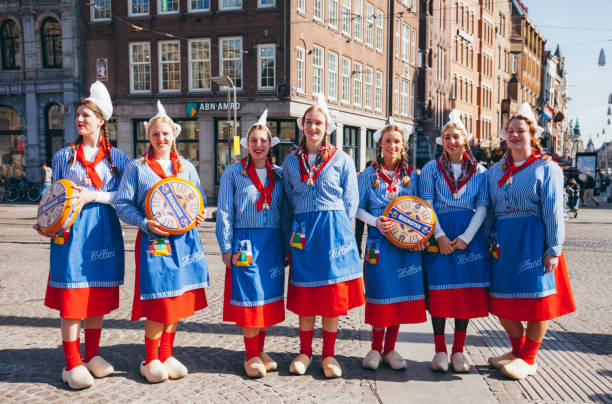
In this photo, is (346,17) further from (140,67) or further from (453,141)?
(453,141)

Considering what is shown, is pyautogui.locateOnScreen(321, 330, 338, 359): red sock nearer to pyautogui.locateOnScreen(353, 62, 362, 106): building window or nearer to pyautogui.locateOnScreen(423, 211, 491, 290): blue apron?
pyautogui.locateOnScreen(423, 211, 491, 290): blue apron

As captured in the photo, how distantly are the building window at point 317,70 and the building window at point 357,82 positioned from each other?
10.4 ft

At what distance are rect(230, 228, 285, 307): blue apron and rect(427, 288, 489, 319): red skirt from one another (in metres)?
1.24

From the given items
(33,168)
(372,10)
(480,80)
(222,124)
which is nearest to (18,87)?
(33,168)

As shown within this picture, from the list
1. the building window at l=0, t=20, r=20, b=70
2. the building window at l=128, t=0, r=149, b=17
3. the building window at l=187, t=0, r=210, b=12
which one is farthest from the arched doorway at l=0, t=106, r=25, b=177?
the building window at l=187, t=0, r=210, b=12

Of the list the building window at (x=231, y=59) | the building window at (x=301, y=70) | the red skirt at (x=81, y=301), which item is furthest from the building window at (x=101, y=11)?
the red skirt at (x=81, y=301)

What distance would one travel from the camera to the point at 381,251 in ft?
14.2

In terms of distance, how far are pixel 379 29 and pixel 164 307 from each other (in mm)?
28816

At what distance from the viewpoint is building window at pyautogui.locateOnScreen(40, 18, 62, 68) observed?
2577 cm

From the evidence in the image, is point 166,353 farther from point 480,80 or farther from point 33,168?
point 480,80

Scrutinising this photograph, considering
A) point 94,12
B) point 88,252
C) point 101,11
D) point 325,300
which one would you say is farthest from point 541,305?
point 94,12

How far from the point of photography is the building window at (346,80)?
2683 centimetres

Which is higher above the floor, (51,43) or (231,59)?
(51,43)

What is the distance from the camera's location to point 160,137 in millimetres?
4203
